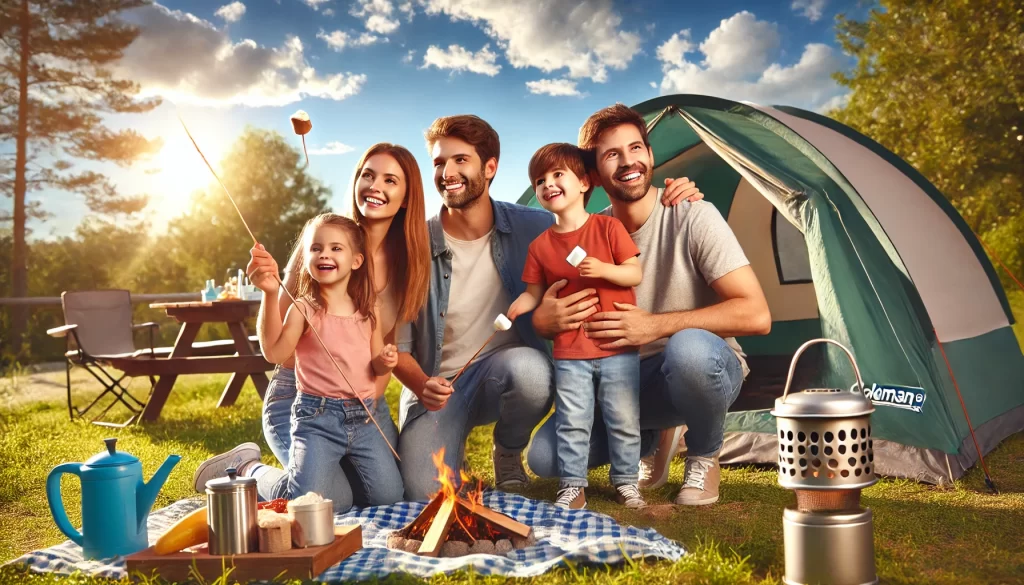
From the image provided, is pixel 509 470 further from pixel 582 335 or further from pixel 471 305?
pixel 582 335

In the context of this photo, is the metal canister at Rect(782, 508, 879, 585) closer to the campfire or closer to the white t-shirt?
the campfire

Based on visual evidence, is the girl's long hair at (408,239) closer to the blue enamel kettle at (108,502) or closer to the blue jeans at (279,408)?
the blue jeans at (279,408)

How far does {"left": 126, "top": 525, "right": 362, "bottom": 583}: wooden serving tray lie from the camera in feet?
7.18

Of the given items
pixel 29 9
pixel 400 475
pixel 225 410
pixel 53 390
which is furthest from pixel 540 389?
pixel 29 9

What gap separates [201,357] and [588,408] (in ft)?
12.3

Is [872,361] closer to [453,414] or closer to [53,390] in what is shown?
[453,414]

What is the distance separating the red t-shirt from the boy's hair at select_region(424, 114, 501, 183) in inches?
16.0

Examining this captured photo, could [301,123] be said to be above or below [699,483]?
above

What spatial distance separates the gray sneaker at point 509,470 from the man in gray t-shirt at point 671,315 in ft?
0.89

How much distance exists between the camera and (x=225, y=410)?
618 cm

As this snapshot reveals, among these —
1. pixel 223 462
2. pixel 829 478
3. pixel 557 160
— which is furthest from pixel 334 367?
pixel 829 478

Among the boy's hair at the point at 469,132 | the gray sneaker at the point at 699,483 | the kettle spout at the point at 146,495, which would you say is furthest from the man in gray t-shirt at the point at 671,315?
the kettle spout at the point at 146,495

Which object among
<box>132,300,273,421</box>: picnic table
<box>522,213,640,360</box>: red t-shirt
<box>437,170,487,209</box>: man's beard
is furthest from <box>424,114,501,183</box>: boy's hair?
<box>132,300,273,421</box>: picnic table

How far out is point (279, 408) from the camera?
3.16 m
